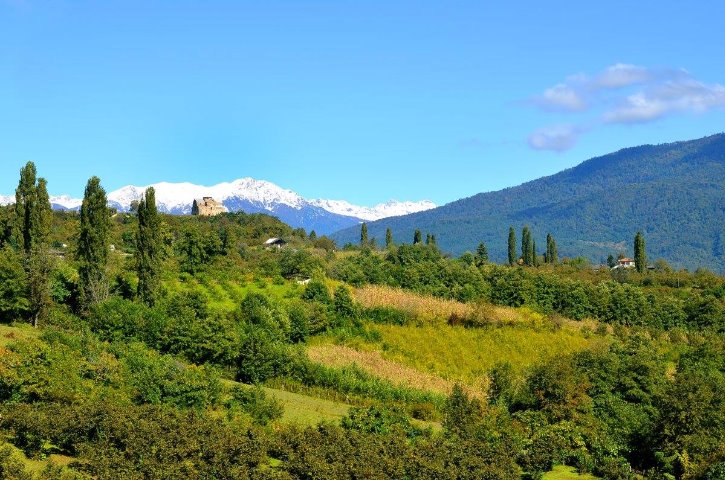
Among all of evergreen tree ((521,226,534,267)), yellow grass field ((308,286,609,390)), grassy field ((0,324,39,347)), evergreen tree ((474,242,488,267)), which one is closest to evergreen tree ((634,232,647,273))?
evergreen tree ((521,226,534,267))

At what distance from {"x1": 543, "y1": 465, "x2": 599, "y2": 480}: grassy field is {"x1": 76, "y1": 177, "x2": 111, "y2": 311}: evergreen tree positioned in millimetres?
24634

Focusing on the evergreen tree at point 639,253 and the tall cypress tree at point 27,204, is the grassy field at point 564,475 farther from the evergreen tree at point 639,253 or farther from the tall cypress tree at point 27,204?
the evergreen tree at point 639,253

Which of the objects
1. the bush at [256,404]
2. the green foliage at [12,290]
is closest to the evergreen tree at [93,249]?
the green foliage at [12,290]

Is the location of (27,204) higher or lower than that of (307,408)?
higher

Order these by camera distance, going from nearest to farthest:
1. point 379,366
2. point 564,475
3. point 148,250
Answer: point 564,475, point 379,366, point 148,250

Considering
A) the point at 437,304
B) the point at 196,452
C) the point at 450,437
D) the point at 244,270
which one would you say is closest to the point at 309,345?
the point at 437,304

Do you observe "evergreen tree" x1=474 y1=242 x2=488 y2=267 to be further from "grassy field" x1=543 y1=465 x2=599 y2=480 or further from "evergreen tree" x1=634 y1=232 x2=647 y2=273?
"grassy field" x1=543 y1=465 x2=599 y2=480

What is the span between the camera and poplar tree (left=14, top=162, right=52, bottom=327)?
39125 mm

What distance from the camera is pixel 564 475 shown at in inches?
981

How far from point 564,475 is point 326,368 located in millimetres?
14742

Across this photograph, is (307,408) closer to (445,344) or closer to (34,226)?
(445,344)

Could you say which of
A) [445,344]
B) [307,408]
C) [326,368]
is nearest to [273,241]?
[445,344]

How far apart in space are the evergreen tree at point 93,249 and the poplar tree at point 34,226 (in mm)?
1643

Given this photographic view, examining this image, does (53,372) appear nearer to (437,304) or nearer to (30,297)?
(30,297)
